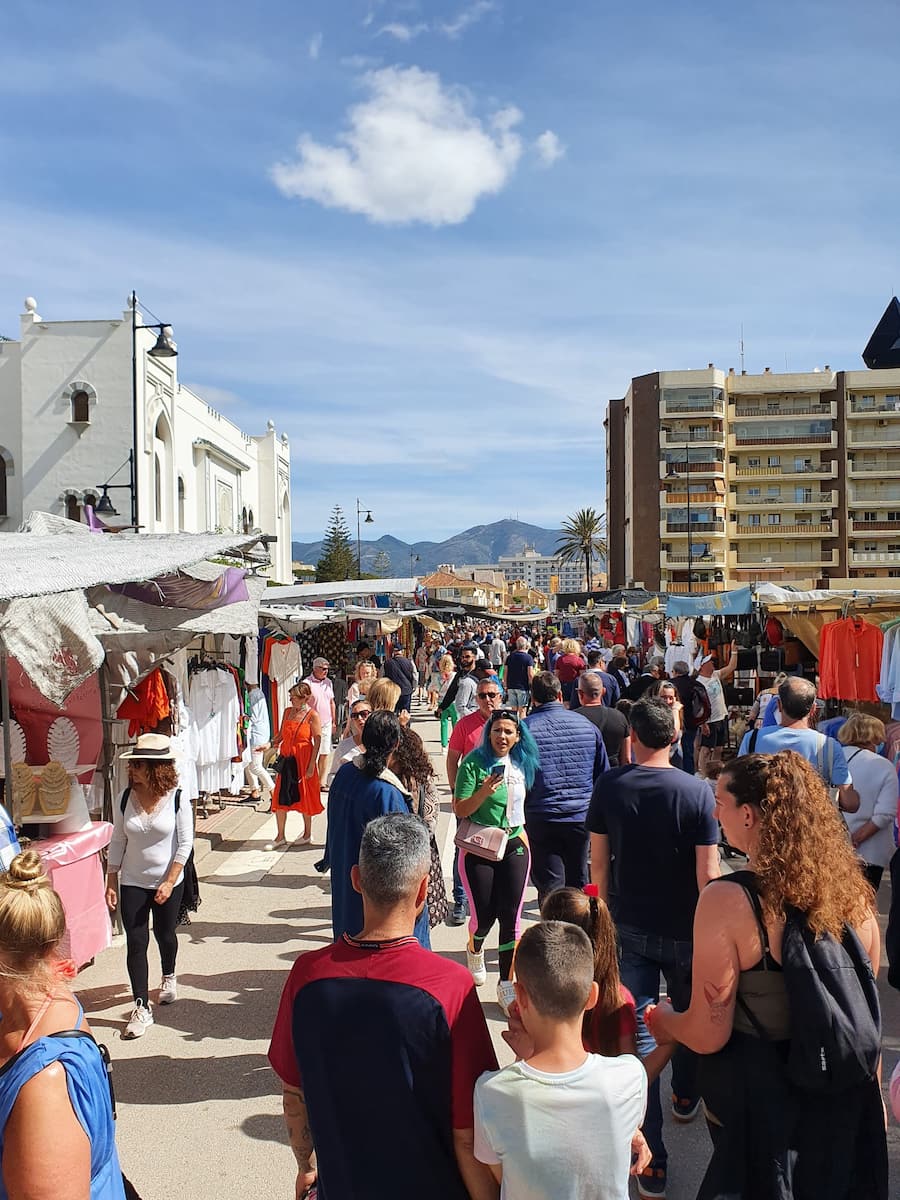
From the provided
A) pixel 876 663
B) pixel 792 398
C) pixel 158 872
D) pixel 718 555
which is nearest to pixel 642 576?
pixel 718 555

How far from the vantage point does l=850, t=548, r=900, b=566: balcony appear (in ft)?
228

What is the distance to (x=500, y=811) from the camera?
5426mm

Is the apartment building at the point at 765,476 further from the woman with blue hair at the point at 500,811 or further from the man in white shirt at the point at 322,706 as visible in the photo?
the woman with blue hair at the point at 500,811

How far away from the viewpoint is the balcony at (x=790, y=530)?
71.8 metres

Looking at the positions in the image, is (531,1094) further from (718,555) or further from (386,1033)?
(718,555)

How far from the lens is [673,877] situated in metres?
3.87

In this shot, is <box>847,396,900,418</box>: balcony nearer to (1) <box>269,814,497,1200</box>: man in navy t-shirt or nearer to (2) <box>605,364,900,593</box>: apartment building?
(2) <box>605,364,900,593</box>: apartment building

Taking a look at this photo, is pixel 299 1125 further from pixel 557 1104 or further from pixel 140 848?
pixel 140 848

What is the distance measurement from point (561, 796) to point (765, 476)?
71652 millimetres

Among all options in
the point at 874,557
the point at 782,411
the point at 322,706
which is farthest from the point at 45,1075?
the point at 782,411

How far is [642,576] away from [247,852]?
6557cm

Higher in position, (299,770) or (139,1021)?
(299,770)

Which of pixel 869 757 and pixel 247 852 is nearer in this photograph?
pixel 869 757

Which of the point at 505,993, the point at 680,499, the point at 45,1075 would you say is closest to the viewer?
the point at 45,1075
